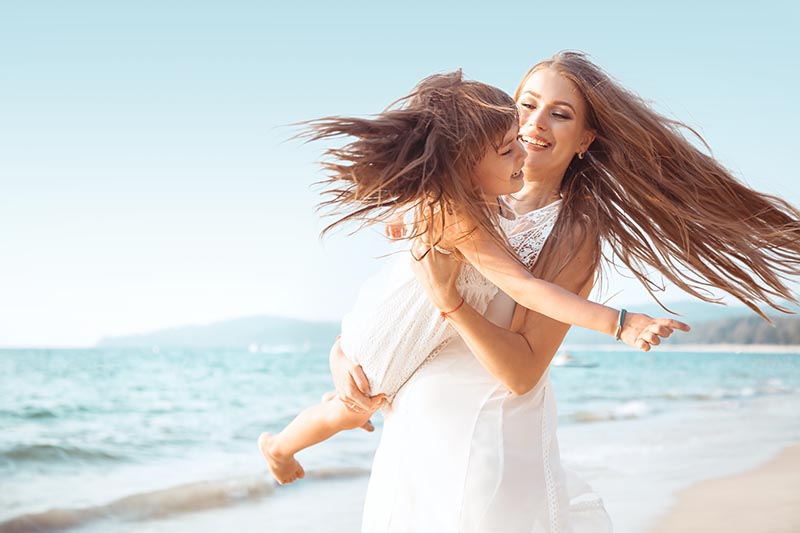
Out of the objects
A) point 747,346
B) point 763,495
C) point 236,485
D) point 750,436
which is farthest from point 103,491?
point 747,346

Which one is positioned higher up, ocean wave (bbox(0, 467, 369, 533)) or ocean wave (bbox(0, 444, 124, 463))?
ocean wave (bbox(0, 467, 369, 533))

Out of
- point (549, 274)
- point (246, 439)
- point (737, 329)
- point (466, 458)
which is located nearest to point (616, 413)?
point (246, 439)

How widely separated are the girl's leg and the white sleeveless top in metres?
0.22

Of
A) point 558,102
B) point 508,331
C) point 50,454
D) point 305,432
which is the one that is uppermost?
point 558,102

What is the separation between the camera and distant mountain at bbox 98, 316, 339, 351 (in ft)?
92.5

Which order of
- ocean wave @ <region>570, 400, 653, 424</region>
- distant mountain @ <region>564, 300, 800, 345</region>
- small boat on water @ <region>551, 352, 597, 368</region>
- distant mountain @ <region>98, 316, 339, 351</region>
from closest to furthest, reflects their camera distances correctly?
1. ocean wave @ <region>570, 400, 653, 424</region>
2. small boat on water @ <region>551, 352, 597, 368</region>
3. distant mountain @ <region>564, 300, 800, 345</region>
4. distant mountain @ <region>98, 316, 339, 351</region>

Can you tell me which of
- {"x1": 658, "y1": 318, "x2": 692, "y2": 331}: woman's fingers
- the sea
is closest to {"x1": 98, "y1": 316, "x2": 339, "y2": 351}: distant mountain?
the sea

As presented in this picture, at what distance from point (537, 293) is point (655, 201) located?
0.85 metres

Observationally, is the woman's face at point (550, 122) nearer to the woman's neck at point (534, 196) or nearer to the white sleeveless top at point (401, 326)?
the woman's neck at point (534, 196)

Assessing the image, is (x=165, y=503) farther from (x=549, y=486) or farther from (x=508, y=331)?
(x=508, y=331)

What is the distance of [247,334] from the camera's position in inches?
1164

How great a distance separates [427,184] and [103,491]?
6.83 meters

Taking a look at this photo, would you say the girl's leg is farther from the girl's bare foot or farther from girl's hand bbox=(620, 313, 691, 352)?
girl's hand bbox=(620, 313, 691, 352)

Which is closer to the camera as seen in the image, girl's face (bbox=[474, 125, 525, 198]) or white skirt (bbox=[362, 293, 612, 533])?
girl's face (bbox=[474, 125, 525, 198])
